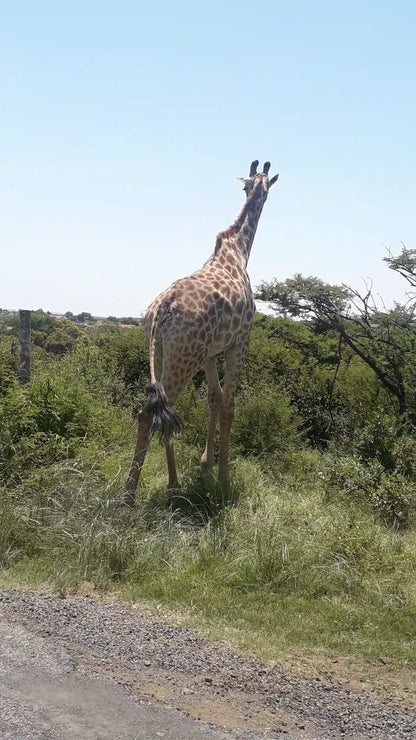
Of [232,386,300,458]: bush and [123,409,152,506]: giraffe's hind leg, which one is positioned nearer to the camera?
[123,409,152,506]: giraffe's hind leg

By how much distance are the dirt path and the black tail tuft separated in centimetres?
237

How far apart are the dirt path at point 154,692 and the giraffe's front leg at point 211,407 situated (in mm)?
4073

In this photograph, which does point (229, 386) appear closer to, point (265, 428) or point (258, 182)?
point (265, 428)

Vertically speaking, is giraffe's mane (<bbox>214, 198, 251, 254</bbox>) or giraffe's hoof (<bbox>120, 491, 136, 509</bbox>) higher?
giraffe's mane (<bbox>214, 198, 251, 254</bbox>)

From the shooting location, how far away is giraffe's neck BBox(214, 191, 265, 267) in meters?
9.93

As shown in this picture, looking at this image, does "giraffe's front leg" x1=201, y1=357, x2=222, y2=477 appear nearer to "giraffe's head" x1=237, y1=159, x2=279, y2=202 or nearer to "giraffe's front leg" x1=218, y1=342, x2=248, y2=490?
"giraffe's front leg" x1=218, y1=342, x2=248, y2=490

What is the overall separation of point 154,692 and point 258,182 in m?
7.75

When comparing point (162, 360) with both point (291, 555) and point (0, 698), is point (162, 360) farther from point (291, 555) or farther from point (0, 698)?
point (0, 698)

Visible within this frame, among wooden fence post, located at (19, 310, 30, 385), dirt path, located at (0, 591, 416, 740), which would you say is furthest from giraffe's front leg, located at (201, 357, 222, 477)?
dirt path, located at (0, 591, 416, 740)

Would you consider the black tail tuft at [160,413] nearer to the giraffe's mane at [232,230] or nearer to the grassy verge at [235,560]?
the grassy verge at [235,560]

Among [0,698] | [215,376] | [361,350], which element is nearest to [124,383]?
[215,376]

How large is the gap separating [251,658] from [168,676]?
1.90ft

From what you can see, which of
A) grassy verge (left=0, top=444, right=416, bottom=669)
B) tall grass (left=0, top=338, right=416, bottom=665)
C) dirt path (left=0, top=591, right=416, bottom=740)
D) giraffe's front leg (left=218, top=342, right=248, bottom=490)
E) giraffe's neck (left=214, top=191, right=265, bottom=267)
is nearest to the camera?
dirt path (left=0, top=591, right=416, bottom=740)

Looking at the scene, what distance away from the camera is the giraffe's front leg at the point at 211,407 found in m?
9.29
